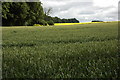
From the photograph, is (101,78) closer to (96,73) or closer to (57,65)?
(96,73)

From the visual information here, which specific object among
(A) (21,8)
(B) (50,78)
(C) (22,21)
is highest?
(A) (21,8)

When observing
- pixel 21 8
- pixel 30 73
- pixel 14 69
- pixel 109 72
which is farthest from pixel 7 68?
pixel 21 8

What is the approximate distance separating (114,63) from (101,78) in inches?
52.8

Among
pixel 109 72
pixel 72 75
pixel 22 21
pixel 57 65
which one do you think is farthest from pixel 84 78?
pixel 22 21

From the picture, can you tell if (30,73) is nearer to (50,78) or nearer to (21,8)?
(50,78)

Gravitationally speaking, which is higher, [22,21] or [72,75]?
[22,21]

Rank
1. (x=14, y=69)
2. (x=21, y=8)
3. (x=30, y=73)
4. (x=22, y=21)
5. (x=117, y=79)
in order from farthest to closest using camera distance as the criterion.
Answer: (x=22, y=21) < (x=21, y=8) < (x=14, y=69) < (x=30, y=73) < (x=117, y=79)

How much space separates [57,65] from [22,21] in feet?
211

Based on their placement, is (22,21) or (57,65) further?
(22,21)

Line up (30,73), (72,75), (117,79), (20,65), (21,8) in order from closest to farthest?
1. (117,79)
2. (72,75)
3. (30,73)
4. (20,65)
5. (21,8)

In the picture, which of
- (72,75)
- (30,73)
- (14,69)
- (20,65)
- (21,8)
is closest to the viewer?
(72,75)

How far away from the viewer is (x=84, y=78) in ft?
12.7

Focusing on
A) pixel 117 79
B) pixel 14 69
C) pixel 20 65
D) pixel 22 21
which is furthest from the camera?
pixel 22 21

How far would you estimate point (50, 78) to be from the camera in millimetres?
3936
